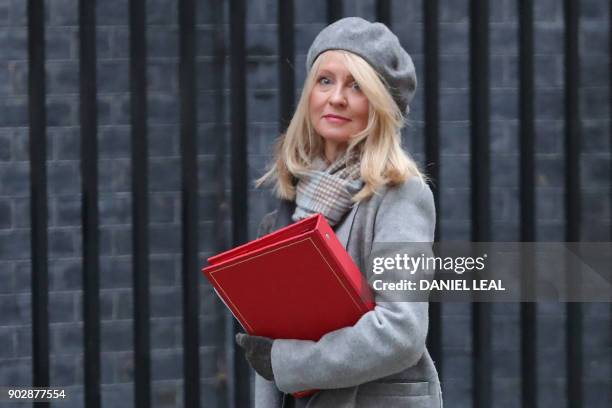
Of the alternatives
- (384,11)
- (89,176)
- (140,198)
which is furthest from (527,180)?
(89,176)

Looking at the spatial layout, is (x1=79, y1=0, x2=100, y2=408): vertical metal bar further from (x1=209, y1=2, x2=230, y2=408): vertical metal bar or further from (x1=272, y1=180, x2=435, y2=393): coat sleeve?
(x1=272, y1=180, x2=435, y2=393): coat sleeve

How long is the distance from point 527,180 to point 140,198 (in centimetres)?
119

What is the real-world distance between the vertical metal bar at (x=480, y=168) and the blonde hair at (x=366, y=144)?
4.00 ft

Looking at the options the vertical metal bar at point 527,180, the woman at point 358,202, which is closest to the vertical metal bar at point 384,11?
the vertical metal bar at point 527,180

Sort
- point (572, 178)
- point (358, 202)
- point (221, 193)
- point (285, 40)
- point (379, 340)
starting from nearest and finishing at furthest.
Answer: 1. point (379, 340)
2. point (358, 202)
3. point (285, 40)
4. point (572, 178)
5. point (221, 193)

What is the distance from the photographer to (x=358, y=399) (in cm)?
290

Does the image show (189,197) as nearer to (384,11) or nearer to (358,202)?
(384,11)

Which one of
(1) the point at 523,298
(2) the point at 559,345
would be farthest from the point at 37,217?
(2) the point at 559,345

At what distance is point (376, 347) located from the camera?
2.74 m

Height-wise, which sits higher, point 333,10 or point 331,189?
point 333,10

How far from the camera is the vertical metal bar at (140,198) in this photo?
4.09 m

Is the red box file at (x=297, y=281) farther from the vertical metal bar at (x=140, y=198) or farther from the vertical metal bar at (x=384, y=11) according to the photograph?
the vertical metal bar at (x=384, y=11)

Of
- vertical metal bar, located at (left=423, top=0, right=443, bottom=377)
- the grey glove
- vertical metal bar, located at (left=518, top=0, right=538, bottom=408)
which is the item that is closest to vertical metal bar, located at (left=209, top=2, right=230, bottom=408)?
vertical metal bar, located at (left=423, top=0, right=443, bottom=377)

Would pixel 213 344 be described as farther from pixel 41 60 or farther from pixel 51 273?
pixel 41 60
